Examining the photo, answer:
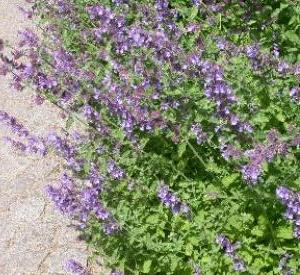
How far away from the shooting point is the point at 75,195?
3.88 m

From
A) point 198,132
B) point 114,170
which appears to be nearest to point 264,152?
point 198,132

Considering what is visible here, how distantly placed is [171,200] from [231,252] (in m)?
0.43

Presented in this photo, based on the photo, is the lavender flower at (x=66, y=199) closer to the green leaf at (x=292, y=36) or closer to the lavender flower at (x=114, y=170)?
the lavender flower at (x=114, y=170)

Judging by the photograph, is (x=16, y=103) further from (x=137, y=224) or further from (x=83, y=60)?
(x=137, y=224)

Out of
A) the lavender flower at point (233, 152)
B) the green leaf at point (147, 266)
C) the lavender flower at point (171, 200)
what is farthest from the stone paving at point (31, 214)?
the lavender flower at point (233, 152)

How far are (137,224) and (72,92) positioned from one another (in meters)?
0.93

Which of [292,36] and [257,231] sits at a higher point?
[292,36]

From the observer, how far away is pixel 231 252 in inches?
140

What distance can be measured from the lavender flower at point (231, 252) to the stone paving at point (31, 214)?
4.69ft

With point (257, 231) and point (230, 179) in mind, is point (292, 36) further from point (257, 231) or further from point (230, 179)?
point (257, 231)

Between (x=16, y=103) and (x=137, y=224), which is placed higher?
(x=137, y=224)

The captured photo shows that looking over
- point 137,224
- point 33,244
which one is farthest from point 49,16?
point 137,224

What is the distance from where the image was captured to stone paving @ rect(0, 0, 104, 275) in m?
4.78

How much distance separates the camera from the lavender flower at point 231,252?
139 inches
